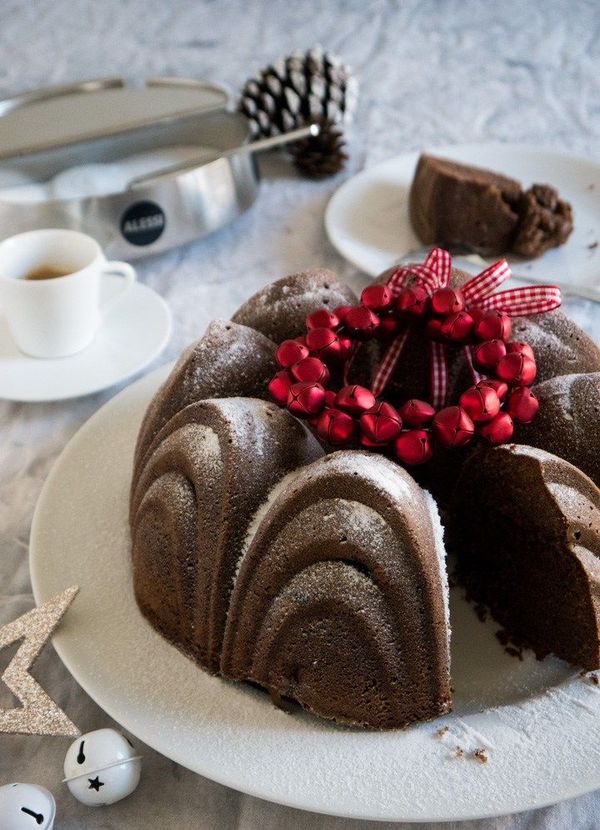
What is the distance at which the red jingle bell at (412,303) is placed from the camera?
1003mm

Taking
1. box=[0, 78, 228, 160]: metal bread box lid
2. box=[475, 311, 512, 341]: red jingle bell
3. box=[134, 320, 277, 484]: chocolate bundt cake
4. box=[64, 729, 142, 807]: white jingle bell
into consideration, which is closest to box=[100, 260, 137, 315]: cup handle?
box=[0, 78, 228, 160]: metal bread box lid

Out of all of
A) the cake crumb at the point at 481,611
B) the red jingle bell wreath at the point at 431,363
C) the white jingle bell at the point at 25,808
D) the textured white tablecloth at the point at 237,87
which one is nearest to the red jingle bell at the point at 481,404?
the red jingle bell wreath at the point at 431,363

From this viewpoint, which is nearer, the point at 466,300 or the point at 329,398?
the point at 329,398

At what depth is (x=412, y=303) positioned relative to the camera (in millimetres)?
1005

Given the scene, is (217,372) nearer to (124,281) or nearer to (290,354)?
(290,354)

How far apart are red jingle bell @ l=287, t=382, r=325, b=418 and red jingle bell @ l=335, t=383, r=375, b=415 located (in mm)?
20

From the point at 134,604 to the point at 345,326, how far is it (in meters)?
0.37

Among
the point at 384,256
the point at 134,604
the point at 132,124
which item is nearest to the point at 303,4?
the point at 132,124

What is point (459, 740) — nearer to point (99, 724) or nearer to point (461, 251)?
point (99, 724)

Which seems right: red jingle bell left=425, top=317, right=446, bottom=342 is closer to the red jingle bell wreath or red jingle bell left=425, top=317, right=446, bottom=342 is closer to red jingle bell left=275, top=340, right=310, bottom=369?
the red jingle bell wreath

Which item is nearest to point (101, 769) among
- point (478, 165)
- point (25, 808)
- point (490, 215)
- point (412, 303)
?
point (25, 808)

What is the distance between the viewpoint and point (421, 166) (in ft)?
5.27

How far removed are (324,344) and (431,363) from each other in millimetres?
129

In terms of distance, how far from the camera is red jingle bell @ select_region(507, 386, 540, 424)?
3.01 ft
